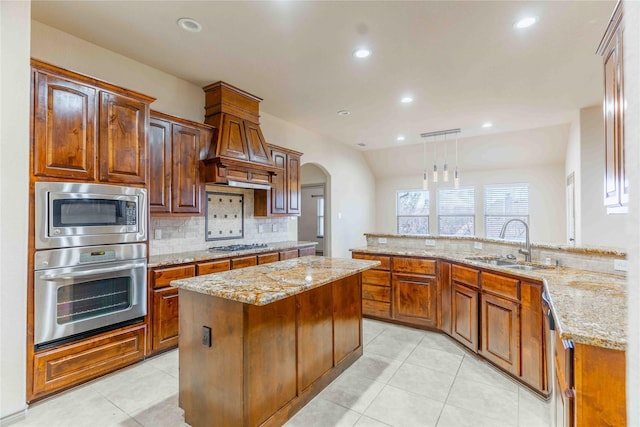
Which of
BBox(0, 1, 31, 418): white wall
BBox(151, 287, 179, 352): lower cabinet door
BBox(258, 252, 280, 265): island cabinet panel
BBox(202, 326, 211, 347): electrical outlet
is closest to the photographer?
BBox(202, 326, 211, 347): electrical outlet

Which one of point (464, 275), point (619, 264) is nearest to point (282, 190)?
point (464, 275)

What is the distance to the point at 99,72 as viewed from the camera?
304 centimetres

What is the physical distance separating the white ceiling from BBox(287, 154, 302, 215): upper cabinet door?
86 centimetres

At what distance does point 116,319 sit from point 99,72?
2353 mm

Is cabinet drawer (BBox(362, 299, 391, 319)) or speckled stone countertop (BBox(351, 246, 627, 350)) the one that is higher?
speckled stone countertop (BBox(351, 246, 627, 350))

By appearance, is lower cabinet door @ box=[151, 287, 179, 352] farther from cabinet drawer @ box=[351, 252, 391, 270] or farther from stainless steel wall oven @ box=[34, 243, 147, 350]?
cabinet drawer @ box=[351, 252, 391, 270]

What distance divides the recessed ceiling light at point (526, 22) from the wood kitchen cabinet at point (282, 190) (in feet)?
10.5

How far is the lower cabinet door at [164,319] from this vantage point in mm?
2912

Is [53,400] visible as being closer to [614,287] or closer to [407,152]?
[614,287]

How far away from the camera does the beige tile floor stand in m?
2.09

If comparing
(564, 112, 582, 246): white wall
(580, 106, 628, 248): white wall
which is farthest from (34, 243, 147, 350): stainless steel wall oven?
(580, 106, 628, 248): white wall

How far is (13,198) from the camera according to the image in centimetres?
208

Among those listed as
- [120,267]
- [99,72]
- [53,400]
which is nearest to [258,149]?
[99,72]

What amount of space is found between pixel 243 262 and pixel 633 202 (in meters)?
3.67
